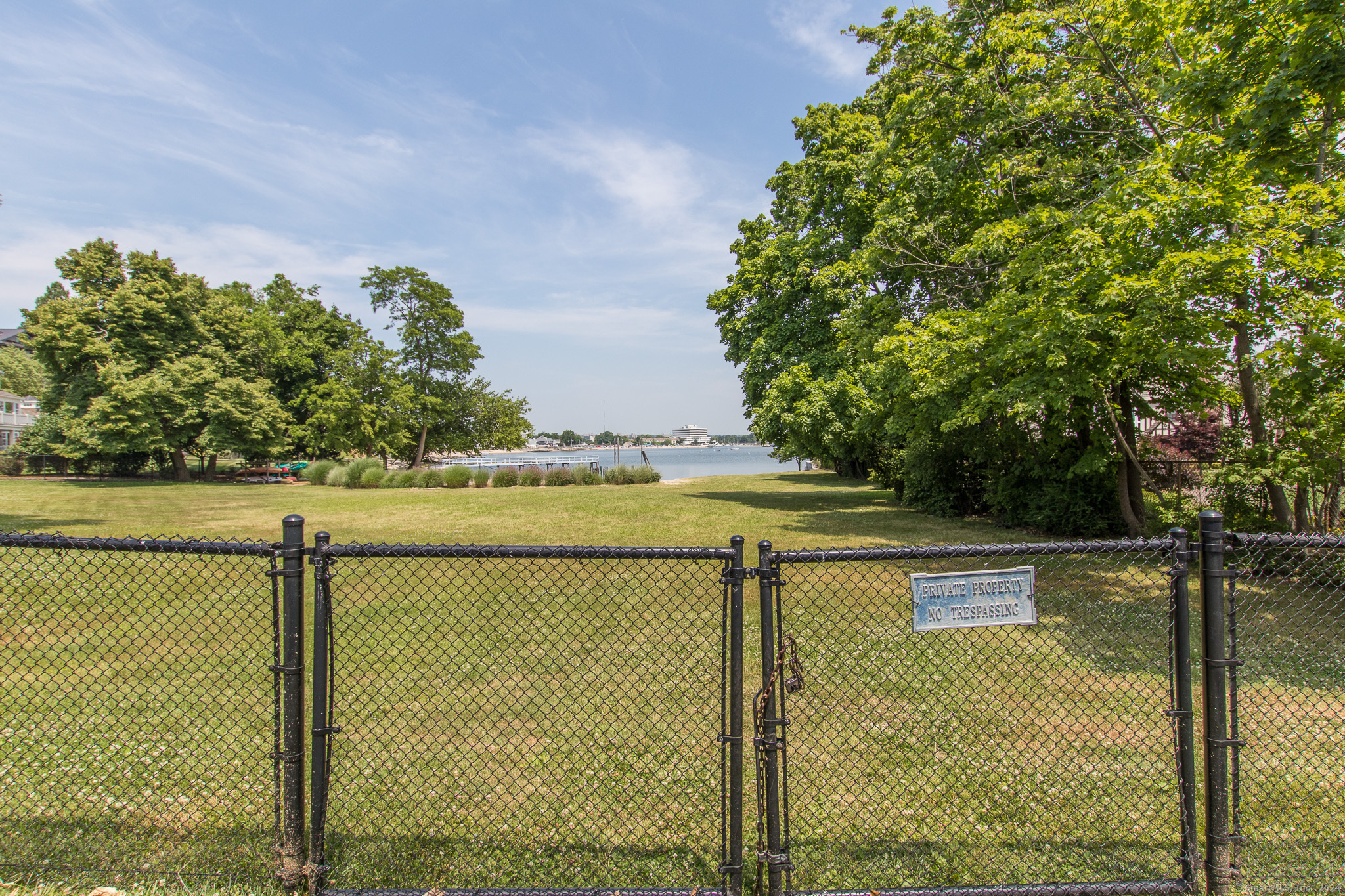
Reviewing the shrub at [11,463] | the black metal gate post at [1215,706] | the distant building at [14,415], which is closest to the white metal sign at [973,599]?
the black metal gate post at [1215,706]

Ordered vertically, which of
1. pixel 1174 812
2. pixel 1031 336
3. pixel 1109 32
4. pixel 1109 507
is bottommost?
pixel 1174 812

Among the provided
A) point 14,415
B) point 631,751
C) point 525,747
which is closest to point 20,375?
point 14,415

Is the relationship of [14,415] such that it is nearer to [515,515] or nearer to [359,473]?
[359,473]

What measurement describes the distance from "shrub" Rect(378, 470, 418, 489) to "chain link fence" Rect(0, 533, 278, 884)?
23.3 metres

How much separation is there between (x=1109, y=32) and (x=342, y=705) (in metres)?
12.7

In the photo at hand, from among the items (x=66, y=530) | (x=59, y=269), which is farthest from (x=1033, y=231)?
(x=59, y=269)

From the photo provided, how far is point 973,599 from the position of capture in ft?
9.25

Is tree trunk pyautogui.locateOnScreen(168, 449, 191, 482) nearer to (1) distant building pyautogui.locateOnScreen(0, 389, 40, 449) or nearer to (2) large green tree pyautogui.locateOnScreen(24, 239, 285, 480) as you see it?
(2) large green tree pyautogui.locateOnScreen(24, 239, 285, 480)

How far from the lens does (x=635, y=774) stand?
398 centimetres

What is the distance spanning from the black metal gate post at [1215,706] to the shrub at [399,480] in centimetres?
2993

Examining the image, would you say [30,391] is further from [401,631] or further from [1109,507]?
[1109,507]

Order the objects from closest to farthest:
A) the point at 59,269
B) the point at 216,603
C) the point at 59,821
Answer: the point at 59,821
the point at 216,603
the point at 59,269

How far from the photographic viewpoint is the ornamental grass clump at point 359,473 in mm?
29797

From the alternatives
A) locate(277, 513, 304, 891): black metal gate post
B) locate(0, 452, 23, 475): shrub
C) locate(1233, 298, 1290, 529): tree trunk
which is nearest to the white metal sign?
locate(277, 513, 304, 891): black metal gate post
